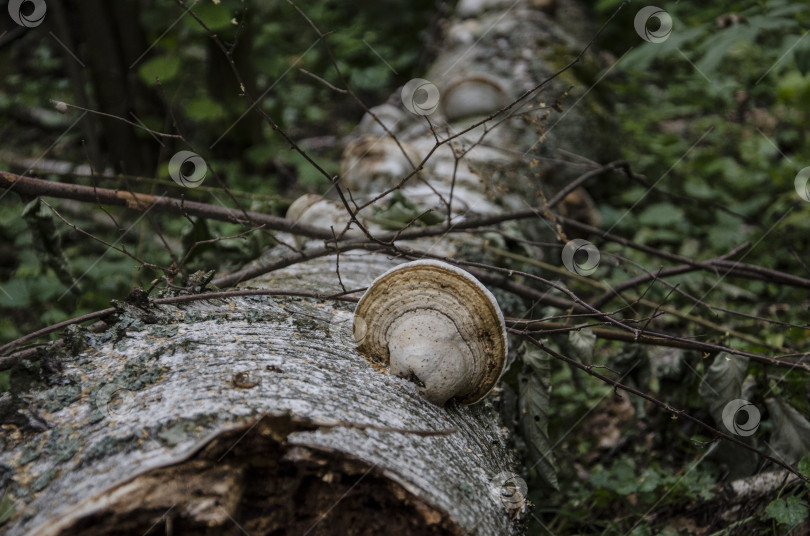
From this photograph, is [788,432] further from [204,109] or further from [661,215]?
[204,109]

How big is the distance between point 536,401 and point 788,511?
0.88 meters

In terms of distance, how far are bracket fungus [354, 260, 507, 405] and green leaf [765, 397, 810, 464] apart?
1.22 metres

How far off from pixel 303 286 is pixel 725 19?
9.46 feet

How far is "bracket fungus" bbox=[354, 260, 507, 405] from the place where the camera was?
1711 mm

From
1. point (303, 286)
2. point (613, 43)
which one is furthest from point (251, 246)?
point (613, 43)

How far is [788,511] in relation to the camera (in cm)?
203

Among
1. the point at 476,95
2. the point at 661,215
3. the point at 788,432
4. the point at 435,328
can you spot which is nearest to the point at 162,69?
the point at 476,95

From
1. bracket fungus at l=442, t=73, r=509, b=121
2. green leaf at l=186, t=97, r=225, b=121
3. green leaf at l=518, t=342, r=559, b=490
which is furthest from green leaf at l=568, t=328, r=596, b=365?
green leaf at l=186, t=97, r=225, b=121

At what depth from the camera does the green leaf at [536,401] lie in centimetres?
221

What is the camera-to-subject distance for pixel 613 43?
650cm

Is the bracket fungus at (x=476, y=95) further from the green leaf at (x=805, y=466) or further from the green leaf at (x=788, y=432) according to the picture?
the green leaf at (x=805, y=466)

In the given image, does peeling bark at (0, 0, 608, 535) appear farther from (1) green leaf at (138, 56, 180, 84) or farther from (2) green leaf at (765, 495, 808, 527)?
(1) green leaf at (138, 56, 180, 84)

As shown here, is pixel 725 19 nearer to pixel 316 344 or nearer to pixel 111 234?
pixel 316 344

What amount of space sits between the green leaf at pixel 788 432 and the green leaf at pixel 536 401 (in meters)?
0.83
